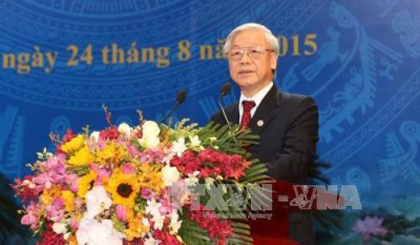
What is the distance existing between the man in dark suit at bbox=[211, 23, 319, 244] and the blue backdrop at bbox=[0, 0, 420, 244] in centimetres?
140

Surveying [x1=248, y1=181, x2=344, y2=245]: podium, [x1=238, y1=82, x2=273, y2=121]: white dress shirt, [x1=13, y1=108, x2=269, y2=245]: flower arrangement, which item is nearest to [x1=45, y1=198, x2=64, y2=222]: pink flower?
[x1=13, y1=108, x2=269, y2=245]: flower arrangement

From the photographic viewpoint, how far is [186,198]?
1.89m

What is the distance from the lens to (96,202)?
186 centimetres

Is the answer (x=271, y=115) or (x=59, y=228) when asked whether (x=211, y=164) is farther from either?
(x=271, y=115)

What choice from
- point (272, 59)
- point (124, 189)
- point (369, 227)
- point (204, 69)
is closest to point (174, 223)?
point (124, 189)

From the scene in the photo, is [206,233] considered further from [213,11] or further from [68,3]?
[68,3]

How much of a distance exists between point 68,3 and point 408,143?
2.29m

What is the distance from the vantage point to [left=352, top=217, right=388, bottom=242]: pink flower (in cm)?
407

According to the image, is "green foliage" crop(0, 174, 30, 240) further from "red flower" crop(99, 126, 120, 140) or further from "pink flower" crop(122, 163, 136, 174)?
"pink flower" crop(122, 163, 136, 174)

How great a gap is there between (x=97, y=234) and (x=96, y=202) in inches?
3.3

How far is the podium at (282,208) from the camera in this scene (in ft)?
6.72

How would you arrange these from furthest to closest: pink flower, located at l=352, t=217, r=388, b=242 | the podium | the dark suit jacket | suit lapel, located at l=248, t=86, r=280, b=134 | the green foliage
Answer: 1. the green foliage
2. pink flower, located at l=352, t=217, r=388, b=242
3. suit lapel, located at l=248, t=86, r=280, b=134
4. the dark suit jacket
5. the podium

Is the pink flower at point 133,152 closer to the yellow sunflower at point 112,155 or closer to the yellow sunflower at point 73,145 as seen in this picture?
the yellow sunflower at point 112,155

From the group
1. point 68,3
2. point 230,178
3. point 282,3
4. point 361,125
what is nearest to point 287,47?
point 282,3
